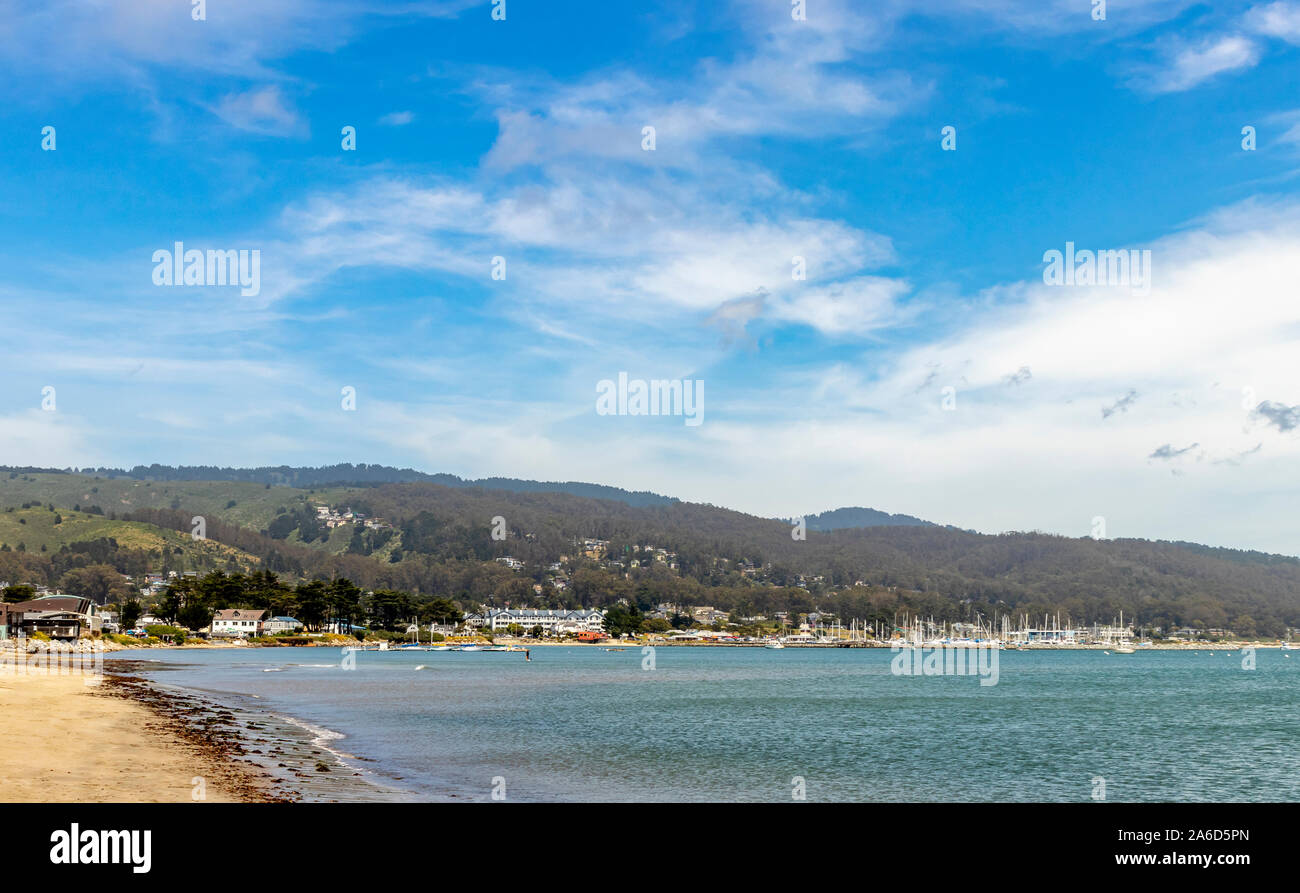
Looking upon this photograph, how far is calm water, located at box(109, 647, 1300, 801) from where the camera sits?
109 feet

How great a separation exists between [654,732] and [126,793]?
30.3 meters

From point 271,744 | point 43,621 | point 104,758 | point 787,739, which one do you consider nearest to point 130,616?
point 43,621

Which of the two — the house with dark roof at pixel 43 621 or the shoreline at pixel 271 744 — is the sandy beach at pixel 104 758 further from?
the house with dark roof at pixel 43 621

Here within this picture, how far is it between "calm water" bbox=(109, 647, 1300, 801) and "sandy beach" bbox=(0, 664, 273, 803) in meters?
5.71

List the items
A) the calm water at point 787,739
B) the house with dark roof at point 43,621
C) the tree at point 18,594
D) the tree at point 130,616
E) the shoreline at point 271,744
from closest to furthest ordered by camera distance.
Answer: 1. the shoreline at point 271,744
2. the calm water at point 787,739
3. the house with dark roof at point 43,621
4. the tree at point 18,594
5. the tree at point 130,616

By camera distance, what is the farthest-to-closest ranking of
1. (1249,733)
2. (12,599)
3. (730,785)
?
(12,599), (1249,733), (730,785)

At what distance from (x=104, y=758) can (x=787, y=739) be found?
30.3 meters

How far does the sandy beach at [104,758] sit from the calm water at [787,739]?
571 cm

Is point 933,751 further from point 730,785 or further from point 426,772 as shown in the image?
point 426,772

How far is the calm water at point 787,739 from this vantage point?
33156 mm

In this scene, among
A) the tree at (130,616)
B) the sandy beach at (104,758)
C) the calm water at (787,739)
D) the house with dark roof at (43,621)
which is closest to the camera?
the sandy beach at (104,758)

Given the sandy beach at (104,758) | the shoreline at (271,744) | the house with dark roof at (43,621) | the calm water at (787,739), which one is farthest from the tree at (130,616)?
the sandy beach at (104,758)
